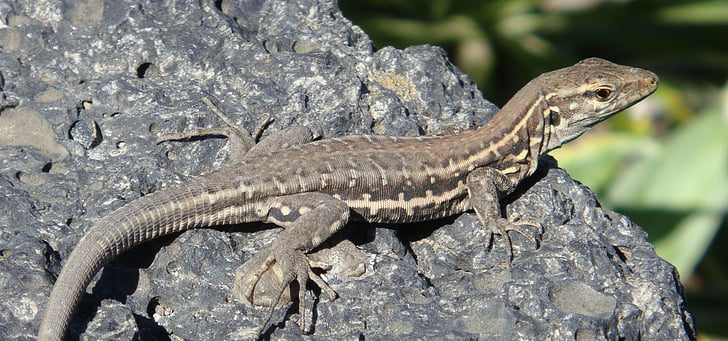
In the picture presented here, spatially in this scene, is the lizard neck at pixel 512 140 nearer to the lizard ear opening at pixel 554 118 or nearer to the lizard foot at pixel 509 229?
the lizard ear opening at pixel 554 118

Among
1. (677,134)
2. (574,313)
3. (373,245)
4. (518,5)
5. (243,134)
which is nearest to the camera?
(574,313)

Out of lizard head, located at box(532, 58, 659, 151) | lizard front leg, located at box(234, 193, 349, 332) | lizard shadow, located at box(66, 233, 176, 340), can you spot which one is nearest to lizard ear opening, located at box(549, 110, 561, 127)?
lizard head, located at box(532, 58, 659, 151)

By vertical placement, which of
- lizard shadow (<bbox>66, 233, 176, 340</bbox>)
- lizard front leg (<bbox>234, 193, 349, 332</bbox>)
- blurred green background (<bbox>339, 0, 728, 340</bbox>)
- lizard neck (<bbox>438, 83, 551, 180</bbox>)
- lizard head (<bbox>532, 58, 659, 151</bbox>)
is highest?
lizard head (<bbox>532, 58, 659, 151</bbox>)

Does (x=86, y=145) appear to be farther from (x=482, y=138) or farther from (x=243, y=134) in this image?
(x=482, y=138)

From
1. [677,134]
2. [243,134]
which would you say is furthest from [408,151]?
[677,134]

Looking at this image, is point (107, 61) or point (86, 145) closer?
point (86, 145)

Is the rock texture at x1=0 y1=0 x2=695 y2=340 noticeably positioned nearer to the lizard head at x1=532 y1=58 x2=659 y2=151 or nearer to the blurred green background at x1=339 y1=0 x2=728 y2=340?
the lizard head at x1=532 y1=58 x2=659 y2=151

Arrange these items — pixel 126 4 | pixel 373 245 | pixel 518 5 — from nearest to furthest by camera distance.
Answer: pixel 373 245 → pixel 126 4 → pixel 518 5
